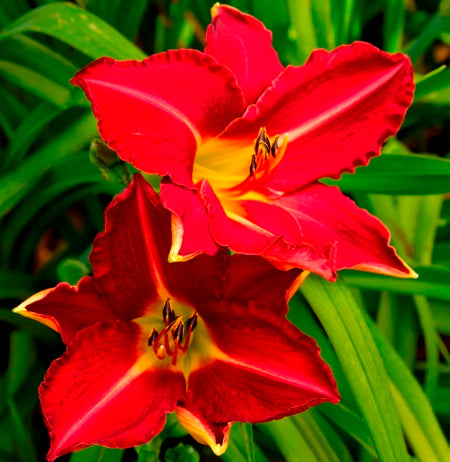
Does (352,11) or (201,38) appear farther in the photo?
(201,38)

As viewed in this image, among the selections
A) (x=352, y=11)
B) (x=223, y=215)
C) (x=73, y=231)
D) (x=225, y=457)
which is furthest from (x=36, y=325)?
(x=352, y=11)

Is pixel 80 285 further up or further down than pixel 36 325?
further up

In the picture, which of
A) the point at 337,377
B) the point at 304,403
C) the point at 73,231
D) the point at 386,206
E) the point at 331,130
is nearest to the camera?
the point at 304,403

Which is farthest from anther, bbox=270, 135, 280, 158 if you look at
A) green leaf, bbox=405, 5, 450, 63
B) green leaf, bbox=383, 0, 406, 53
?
green leaf, bbox=383, 0, 406, 53

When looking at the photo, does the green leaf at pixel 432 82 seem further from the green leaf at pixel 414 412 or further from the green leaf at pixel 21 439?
the green leaf at pixel 21 439

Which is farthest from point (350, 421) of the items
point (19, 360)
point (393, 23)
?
point (393, 23)

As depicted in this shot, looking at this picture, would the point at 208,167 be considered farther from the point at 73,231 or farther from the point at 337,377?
the point at 73,231

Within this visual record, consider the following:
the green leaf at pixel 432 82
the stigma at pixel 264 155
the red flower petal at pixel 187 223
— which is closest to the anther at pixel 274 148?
the stigma at pixel 264 155

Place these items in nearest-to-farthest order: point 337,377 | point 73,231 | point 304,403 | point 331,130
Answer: point 304,403 → point 331,130 → point 337,377 → point 73,231

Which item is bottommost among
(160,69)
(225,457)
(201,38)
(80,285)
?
(225,457)
